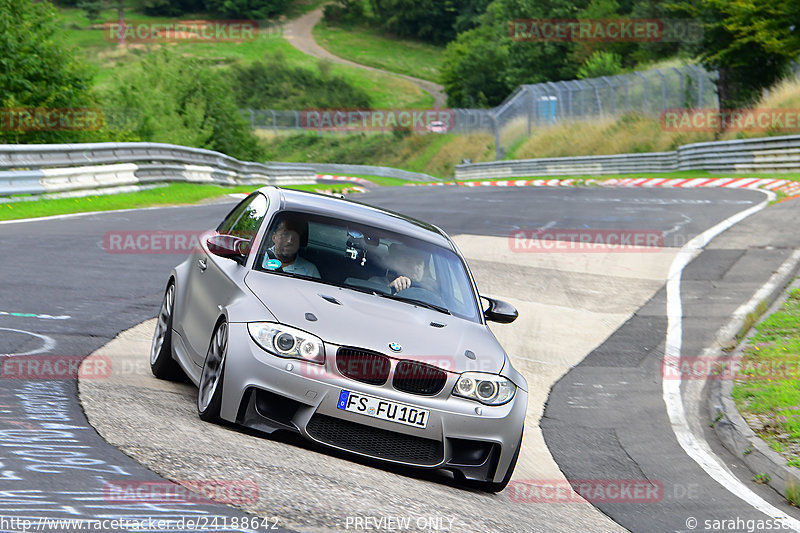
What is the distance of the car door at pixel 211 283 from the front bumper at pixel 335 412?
0.66m

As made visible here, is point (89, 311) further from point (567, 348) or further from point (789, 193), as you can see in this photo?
point (789, 193)

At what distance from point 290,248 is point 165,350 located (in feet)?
4.33

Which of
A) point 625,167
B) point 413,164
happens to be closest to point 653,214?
point 625,167

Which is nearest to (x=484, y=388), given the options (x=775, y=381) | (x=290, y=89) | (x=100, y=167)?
(x=775, y=381)

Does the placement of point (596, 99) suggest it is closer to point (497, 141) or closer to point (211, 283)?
point (497, 141)

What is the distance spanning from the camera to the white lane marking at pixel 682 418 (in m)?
7.36

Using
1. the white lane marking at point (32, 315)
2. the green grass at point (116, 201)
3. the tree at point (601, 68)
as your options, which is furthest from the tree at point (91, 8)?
the white lane marking at point (32, 315)

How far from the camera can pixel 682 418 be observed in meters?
9.68

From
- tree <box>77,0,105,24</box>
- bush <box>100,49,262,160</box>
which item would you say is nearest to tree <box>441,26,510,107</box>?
bush <box>100,49,262,160</box>

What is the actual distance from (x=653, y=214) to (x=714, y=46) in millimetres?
21641

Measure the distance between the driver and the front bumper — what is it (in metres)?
1.00

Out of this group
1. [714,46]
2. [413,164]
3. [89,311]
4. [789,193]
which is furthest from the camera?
[413,164]

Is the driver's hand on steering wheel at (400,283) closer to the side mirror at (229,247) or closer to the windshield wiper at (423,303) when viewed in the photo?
the windshield wiper at (423,303)

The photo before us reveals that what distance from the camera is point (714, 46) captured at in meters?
42.2
